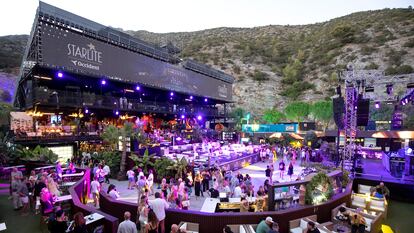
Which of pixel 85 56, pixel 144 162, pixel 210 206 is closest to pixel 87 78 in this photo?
pixel 85 56

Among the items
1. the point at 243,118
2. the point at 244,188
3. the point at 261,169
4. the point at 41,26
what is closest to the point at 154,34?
the point at 243,118

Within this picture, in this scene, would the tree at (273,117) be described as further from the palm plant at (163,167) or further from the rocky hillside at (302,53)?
the palm plant at (163,167)

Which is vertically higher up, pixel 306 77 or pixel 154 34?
pixel 154 34

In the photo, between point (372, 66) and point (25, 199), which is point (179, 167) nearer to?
point (25, 199)

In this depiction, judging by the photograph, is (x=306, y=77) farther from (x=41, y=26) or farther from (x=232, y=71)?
(x=41, y=26)

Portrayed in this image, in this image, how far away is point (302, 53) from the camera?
225ft

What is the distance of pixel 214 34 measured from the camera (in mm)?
85312

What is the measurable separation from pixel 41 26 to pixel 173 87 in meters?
17.5

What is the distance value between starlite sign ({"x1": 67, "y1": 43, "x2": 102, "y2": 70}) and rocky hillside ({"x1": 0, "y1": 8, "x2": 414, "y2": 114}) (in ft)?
132

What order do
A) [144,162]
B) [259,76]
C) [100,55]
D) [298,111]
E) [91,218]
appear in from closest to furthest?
[91,218], [144,162], [100,55], [298,111], [259,76]

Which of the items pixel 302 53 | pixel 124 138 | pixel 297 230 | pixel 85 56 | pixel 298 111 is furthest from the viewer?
pixel 302 53

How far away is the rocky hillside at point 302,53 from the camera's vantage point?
183ft

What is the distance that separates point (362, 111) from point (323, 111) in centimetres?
2490

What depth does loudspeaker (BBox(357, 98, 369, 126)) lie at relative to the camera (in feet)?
62.1
